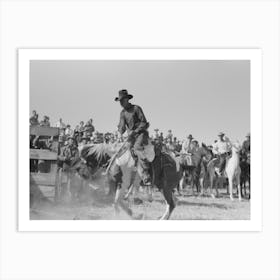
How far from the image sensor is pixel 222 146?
614cm

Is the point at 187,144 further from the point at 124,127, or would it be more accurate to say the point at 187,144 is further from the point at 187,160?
the point at 124,127

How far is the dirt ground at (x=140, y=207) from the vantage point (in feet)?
20.1

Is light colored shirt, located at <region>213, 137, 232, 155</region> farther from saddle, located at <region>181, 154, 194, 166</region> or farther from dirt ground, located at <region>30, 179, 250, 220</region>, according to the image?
dirt ground, located at <region>30, 179, 250, 220</region>

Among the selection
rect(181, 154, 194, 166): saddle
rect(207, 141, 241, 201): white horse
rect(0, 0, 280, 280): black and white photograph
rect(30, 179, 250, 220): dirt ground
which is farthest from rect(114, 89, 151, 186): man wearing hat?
rect(207, 141, 241, 201): white horse

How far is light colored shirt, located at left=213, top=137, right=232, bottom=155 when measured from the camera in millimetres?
6137

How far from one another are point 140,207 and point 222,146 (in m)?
0.81
